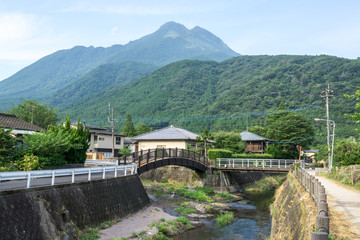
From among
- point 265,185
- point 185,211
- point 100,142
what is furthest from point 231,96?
point 185,211

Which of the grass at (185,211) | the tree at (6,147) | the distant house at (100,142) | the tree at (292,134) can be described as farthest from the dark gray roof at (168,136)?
the tree at (6,147)

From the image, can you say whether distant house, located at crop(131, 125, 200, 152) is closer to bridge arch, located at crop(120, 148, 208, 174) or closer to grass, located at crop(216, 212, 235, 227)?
bridge arch, located at crop(120, 148, 208, 174)

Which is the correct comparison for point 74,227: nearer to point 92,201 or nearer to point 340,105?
point 92,201

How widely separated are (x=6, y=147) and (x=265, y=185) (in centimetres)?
3615

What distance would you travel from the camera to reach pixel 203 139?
47656 millimetres

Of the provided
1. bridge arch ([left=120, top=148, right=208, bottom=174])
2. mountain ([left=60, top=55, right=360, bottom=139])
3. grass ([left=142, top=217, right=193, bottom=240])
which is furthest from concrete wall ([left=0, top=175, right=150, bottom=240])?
mountain ([left=60, top=55, right=360, bottom=139])

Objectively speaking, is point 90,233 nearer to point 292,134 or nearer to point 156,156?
point 156,156

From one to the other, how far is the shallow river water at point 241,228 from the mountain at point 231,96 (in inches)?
2770

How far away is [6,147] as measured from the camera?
20000mm

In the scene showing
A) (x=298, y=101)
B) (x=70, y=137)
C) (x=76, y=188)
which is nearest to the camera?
(x=76, y=188)

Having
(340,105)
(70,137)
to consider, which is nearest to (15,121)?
(70,137)

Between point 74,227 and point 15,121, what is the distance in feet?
76.1

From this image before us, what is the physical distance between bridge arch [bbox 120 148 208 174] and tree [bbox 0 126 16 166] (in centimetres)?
918

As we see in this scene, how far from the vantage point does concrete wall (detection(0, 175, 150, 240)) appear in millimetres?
10633
